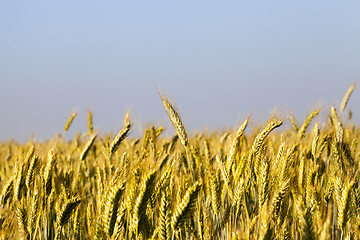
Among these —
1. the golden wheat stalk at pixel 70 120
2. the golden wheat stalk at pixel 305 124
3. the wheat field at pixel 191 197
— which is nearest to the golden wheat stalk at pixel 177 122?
the wheat field at pixel 191 197

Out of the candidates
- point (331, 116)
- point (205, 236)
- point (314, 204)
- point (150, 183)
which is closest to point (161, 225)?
point (150, 183)

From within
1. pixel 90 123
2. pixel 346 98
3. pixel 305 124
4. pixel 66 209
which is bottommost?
pixel 66 209

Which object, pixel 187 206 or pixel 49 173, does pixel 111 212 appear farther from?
pixel 49 173

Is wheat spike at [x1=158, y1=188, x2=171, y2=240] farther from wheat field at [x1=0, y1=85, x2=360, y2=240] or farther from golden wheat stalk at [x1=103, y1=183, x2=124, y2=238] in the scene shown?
golden wheat stalk at [x1=103, y1=183, x2=124, y2=238]

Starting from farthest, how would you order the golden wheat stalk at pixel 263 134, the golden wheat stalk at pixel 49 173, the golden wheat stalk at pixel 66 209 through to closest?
the golden wheat stalk at pixel 49 173 → the golden wheat stalk at pixel 263 134 → the golden wheat stalk at pixel 66 209

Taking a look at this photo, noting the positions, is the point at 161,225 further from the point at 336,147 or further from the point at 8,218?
the point at 336,147

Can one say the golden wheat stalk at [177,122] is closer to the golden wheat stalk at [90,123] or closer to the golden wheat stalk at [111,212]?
the golden wheat stalk at [111,212]

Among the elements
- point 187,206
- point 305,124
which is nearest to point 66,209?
point 187,206

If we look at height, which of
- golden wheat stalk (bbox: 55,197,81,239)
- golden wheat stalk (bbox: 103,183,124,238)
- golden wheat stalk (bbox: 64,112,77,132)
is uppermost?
golden wheat stalk (bbox: 64,112,77,132)

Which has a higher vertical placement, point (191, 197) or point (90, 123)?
point (90, 123)

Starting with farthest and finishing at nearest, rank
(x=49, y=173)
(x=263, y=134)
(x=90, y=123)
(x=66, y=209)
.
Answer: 1. (x=90, y=123)
2. (x=49, y=173)
3. (x=263, y=134)
4. (x=66, y=209)

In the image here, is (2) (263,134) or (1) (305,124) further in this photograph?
(1) (305,124)

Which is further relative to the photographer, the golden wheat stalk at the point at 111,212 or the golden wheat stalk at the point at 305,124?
the golden wheat stalk at the point at 305,124

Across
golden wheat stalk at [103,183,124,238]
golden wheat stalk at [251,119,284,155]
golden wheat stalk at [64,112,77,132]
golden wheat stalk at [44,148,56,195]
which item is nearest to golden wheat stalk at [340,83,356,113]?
golden wheat stalk at [251,119,284,155]
